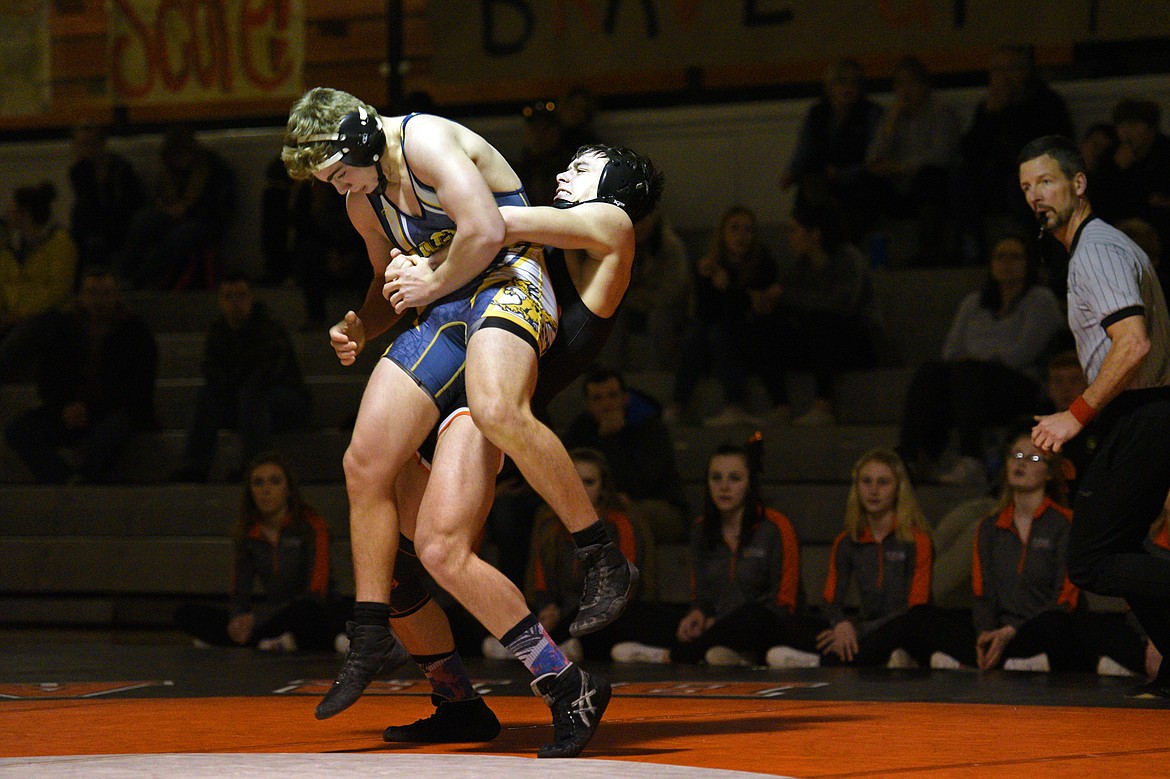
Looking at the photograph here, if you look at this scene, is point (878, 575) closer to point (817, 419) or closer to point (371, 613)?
point (817, 419)

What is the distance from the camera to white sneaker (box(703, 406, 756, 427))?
8.15 metres

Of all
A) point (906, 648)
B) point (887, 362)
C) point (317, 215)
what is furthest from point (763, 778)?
point (317, 215)

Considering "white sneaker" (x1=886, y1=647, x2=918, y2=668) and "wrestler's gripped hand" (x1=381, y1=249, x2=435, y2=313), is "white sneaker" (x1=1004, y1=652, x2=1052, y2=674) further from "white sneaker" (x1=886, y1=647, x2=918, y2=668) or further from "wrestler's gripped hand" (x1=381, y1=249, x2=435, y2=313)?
"wrestler's gripped hand" (x1=381, y1=249, x2=435, y2=313)

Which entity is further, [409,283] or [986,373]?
[986,373]

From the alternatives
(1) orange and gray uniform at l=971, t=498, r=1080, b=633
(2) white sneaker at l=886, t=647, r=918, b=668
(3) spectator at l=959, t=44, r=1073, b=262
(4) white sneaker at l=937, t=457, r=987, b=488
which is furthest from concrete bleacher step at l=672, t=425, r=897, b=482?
(2) white sneaker at l=886, t=647, r=918, b=668

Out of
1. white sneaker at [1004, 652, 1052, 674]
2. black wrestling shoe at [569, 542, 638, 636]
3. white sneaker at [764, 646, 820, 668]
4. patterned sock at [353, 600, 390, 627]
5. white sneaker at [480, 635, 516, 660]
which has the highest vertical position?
black wrestling shoe at [569, 542, 638, 636]

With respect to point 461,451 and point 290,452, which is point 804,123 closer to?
point 290,452

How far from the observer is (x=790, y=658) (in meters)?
6.36

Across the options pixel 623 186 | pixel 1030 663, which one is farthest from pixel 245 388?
pixel 623 186

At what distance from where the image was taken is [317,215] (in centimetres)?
991

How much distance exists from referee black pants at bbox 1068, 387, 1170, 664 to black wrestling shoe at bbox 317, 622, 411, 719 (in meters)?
1.86

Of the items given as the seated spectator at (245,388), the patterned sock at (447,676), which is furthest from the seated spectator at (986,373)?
the patterned sock at (447,676)

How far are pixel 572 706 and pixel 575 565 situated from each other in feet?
10.9

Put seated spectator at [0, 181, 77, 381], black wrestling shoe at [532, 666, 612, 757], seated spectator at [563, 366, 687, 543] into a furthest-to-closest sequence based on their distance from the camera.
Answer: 1. seated spectator at [0, 181, 77, 381]
2. seated spectator at [563, 366, 687, 543]
3. black wrestling shoe at [532, 666, 612, 757]
